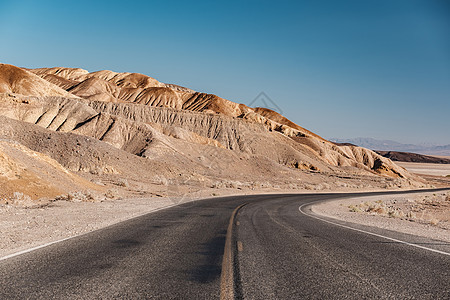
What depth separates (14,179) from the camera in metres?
22.4

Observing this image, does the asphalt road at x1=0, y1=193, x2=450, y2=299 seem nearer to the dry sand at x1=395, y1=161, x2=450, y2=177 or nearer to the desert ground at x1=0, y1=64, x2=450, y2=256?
the desert ground at x1=0, y1=64, x2=450, y2=256

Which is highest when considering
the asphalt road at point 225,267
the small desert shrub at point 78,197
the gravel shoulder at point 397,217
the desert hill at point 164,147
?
the desert hill at point 164,147

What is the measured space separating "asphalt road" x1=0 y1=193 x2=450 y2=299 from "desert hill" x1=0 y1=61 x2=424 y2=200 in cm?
2953

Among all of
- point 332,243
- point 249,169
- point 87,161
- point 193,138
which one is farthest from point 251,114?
point 332,243

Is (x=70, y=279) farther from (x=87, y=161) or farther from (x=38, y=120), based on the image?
(x=38, y=120)

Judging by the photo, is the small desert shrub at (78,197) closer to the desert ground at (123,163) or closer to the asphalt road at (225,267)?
the desert ground at (123,163)

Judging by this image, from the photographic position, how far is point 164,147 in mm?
61812

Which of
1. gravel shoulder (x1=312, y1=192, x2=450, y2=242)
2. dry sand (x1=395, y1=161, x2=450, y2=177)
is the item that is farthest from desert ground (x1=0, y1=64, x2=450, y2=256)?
dry sand (x1=395, y1=161, x2=450, y2=177)

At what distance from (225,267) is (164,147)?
56.6 metres

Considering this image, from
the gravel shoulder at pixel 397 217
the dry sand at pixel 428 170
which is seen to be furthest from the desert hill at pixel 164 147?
the dry sand at pixel 428 170

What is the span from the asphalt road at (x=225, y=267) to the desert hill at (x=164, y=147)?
96.9 ft

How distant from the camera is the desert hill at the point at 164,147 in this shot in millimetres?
46047

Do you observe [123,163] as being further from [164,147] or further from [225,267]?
[225,267]

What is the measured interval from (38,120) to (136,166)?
30.7 metres
